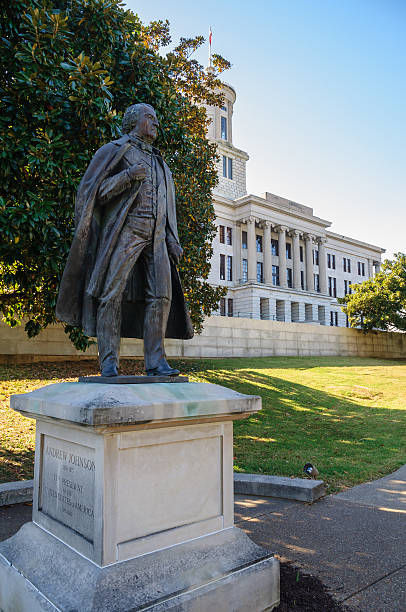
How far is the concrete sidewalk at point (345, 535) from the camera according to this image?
3.01 metres

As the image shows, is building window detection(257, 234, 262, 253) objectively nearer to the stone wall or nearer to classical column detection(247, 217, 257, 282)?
classical column detection(247, 217, 257, 282)

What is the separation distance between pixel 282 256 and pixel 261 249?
2927 mm

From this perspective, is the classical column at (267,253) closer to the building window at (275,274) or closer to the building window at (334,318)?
the building window at (275,274)

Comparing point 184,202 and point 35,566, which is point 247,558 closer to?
point 35,566

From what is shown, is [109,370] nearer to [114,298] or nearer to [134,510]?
[114,298]

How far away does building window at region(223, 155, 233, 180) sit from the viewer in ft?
169

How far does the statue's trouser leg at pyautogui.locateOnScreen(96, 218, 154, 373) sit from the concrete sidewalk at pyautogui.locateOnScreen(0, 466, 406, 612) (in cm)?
217

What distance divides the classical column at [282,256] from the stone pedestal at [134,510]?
49.8 m

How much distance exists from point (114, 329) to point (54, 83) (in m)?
4.93

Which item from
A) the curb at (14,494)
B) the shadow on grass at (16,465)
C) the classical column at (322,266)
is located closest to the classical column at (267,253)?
the classical column at (322,266)

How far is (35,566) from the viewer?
2.69m

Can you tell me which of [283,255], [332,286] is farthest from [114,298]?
[332,286]

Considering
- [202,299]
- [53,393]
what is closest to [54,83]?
[53,393]

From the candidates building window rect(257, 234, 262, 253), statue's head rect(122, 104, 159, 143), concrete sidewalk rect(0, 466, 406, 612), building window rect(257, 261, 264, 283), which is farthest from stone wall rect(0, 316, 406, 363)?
building window rect(257, 234, 262, 253)
